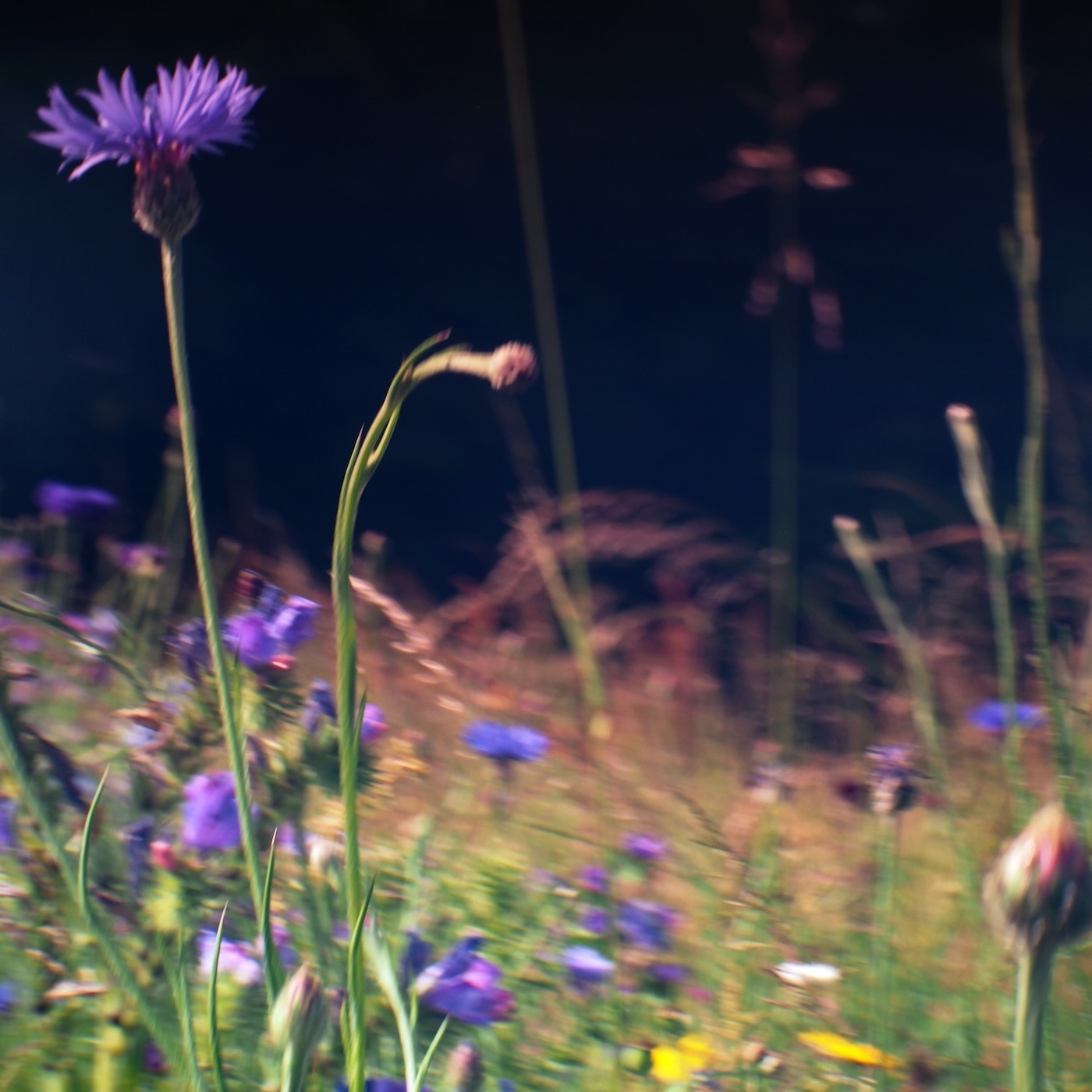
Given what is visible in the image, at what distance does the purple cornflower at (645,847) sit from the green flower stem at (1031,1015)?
1.88ft

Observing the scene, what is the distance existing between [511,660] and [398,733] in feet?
2.47

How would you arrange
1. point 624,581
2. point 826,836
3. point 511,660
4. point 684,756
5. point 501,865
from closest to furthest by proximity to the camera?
point 501,865 → point 826,836 → point 511,660 → point 684,756 → point 624,581

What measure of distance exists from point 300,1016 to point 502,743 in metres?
0.49

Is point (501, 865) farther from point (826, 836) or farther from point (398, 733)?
point (826, 836)

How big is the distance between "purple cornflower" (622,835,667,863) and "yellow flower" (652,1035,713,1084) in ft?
0.72

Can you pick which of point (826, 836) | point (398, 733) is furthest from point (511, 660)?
point (398, 733)

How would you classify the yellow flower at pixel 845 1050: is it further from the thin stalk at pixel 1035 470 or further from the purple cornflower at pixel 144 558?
the purple cornflower at pixel 144 558

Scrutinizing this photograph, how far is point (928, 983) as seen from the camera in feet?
2.71

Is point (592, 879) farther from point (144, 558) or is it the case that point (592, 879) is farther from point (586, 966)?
point (144, 558)

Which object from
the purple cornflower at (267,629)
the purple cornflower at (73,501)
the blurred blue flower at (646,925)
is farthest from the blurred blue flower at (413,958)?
the purple cornflower at (73,501)

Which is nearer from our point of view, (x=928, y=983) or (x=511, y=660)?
(x=928, y=983)

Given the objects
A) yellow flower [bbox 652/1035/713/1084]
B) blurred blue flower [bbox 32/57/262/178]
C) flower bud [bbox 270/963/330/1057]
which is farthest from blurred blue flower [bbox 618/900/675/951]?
blurred blue flower [bbox 32/57/262/178]

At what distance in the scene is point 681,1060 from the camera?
2.05 feet

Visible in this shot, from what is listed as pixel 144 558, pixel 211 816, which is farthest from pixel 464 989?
pixel 144 558
